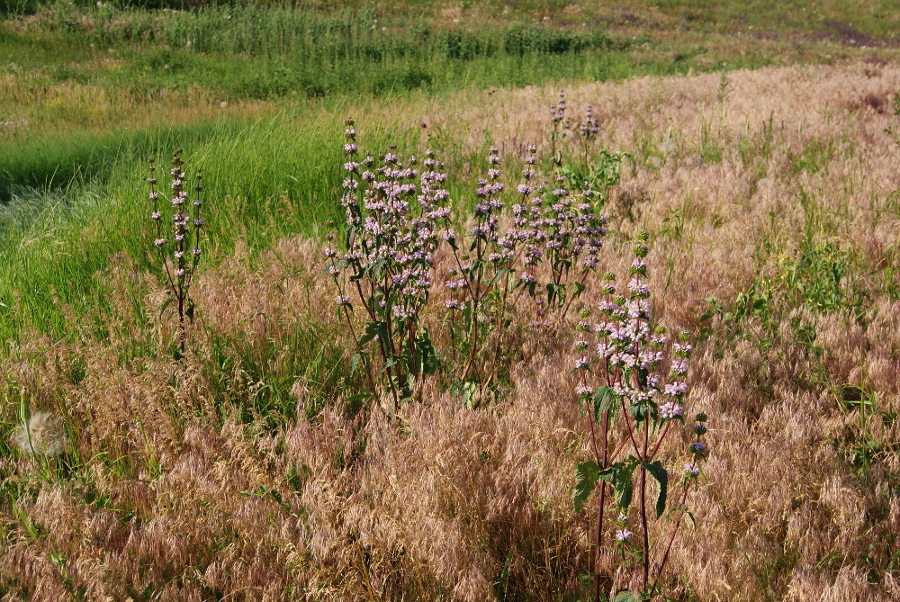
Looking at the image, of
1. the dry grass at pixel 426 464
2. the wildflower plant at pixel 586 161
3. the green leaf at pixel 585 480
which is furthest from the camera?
the wildflower plant at pixel 586 161

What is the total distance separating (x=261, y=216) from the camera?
6.30 meters

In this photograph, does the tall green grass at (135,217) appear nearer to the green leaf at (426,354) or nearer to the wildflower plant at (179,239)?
the wildflower plant at (179,239)

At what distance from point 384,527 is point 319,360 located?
4.49ft

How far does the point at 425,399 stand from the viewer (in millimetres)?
3504

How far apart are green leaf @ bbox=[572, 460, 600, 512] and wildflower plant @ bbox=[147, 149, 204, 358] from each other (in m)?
2.21

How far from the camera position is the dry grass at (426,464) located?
99.7 inches

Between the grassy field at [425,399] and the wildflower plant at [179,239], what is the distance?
133 millimetres

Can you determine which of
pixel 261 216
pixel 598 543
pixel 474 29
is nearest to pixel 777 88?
pixel 261 216

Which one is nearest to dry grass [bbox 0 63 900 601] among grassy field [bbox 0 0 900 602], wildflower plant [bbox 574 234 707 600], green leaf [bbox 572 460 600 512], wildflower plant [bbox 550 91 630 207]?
grassy field [bbox 0 0 900 602]

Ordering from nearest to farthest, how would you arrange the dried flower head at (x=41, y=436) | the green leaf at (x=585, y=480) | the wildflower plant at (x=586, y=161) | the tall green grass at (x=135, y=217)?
the green leaf at (x=585, y=480) → the dried flower head at (x=41, y=436) → the tall green grass at (x=135, y=217) → the wildflower plant at (x=586, y=161)

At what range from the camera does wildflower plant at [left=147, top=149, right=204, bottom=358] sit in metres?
3.85

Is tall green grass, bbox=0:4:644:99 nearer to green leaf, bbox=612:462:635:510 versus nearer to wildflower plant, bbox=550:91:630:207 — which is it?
wildflower plant, bbox=550:91:630:207

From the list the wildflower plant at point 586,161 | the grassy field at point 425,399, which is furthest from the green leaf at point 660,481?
the wildflower plant at point 586,161

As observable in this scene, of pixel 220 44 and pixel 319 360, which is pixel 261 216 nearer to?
pixel 319 360
